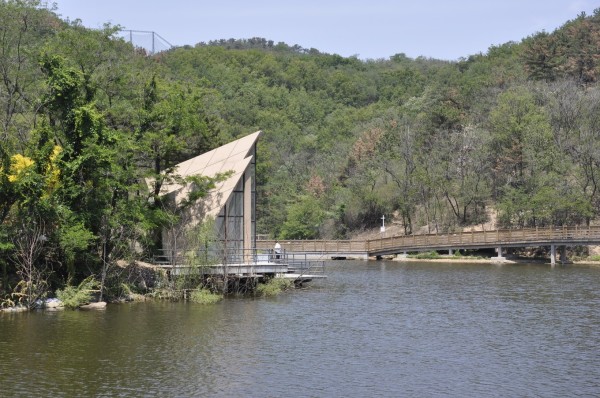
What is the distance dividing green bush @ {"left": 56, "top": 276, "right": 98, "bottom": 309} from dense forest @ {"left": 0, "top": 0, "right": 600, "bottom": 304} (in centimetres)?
77

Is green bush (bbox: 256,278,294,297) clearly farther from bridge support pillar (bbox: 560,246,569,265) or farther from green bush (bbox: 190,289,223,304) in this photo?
bridge support pillar (bbox: 560,246,569,265)

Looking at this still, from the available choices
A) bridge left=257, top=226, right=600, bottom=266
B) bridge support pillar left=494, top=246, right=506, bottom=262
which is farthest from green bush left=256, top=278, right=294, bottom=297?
bridge support pillar left=494, top=246, right=506, bottom=262

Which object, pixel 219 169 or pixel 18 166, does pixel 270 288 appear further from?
pixel 18 166

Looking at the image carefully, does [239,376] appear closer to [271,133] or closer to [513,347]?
[513,347]

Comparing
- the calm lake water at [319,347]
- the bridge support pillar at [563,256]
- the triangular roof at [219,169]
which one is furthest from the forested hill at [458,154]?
the calm lake water at [319,347]

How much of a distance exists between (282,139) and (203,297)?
76553 millimetres

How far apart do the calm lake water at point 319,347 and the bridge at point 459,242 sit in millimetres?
20492

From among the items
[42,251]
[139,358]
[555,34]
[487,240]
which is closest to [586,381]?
[139,358]

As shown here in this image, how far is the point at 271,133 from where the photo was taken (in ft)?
377

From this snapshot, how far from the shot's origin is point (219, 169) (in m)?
44.0

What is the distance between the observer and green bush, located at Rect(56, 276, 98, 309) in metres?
35.2

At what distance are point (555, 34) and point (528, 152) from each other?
36443 mm

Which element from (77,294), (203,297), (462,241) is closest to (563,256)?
(462,241)

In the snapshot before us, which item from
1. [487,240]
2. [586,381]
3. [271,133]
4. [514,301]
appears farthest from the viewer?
[271,133]
